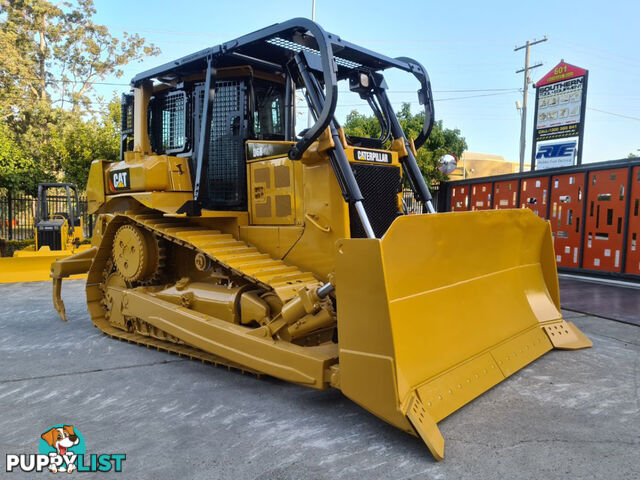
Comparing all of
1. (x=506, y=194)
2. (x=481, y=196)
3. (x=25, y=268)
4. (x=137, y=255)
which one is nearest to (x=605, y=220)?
(x=506, y=194)

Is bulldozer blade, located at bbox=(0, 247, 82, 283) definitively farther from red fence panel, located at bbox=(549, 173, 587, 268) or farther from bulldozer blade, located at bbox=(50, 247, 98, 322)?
red fence panel, located at bbox=(549, 173, 587, 268)

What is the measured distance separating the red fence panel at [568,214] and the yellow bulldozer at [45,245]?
431 inches

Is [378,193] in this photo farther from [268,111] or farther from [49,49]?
[49,49]

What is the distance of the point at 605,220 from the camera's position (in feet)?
31.8

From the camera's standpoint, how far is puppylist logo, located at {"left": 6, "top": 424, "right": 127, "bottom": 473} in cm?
268

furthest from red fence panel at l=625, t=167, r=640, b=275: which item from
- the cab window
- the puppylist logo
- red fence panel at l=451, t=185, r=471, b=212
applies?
the puppylist logo

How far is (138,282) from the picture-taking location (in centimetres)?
525

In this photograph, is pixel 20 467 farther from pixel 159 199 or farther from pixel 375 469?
pixel 159 199

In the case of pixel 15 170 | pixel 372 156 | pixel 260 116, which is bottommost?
pixel 372 156

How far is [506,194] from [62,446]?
11212mm

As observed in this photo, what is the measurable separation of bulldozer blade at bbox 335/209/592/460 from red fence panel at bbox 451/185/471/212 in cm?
899

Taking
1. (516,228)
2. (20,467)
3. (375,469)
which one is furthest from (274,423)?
(516,228)

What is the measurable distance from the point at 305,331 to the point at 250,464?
116 cm

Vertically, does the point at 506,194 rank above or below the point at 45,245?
above
